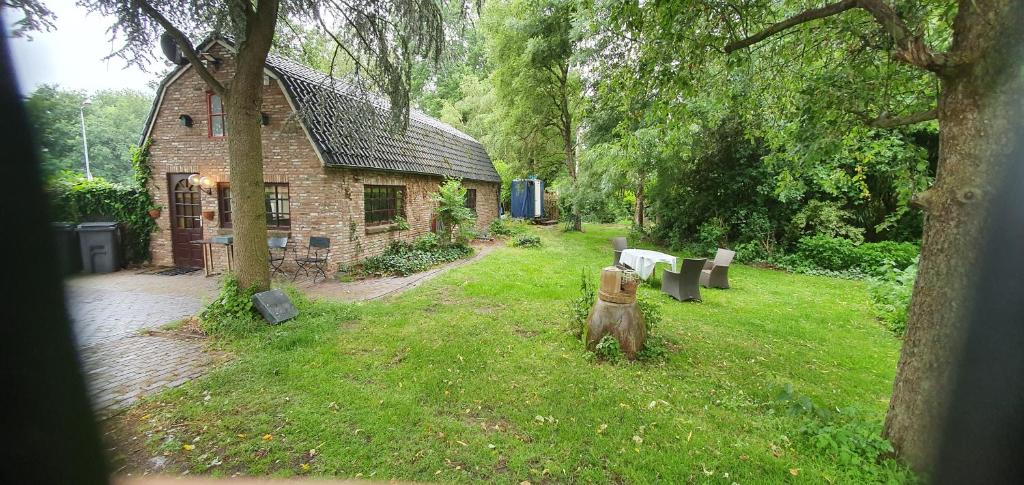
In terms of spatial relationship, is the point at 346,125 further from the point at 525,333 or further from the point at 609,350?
the point at 609,350

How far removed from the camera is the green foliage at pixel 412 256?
10.2 m

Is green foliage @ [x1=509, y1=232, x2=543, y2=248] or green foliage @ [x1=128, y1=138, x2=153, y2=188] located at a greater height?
green foliage @ [x1=128, y1=138, x2=153, y2=188]

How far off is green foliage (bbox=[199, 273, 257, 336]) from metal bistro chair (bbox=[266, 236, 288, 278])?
10.3 ft

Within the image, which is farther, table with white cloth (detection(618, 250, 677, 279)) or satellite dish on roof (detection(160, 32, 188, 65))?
table with white cloth (detection(618, 250, 677, 279))

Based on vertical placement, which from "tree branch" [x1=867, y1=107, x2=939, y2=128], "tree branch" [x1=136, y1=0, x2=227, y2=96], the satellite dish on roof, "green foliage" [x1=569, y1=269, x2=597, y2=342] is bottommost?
"green foliage" [x1=569, y1=269, x2=597, y2=342]

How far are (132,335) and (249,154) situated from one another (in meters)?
2.89

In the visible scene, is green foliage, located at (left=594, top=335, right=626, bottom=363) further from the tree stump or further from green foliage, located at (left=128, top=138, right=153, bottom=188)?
green foliage, located at (left=128, top=138, right=153, bottom=188)

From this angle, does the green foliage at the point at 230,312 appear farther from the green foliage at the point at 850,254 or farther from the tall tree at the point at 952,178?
the green foliage at the point at 850,254

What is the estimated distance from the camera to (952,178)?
253 cm

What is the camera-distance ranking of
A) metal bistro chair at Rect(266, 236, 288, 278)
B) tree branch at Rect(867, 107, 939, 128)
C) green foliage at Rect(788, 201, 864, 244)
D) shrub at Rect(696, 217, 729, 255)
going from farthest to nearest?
shrub at Rect(696, 217, 729, 255) < green foliage at Rect(788, 201, 864, 244) < metal bistro chair at Rect(266, 236, 288, 278) < tree branch at Rect(867, 107, 939, 128)

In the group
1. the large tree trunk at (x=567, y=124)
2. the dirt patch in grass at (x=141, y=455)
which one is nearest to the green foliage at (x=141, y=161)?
the dirt patch in grass at (x=141, y=455)

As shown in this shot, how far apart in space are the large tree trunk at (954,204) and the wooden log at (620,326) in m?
2.33

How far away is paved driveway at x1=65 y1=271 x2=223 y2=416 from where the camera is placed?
1.10 m

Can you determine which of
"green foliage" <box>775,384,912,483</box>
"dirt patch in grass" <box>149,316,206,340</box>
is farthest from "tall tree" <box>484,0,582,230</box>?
"green foliage" <box>775,384,912,483</box>
